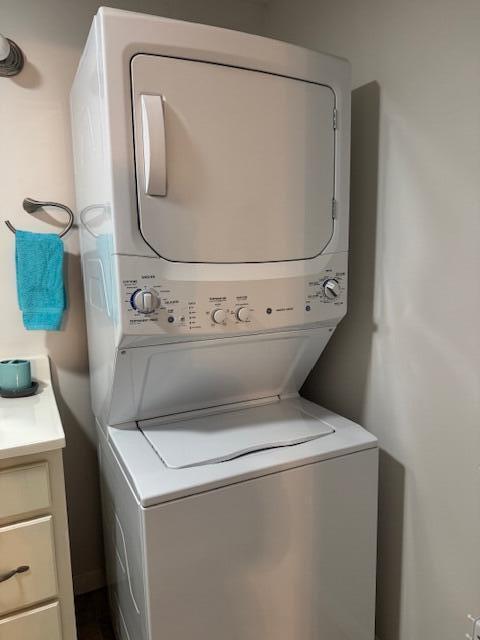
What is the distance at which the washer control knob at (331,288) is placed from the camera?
4.66 feet

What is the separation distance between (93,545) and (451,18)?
2176 mm

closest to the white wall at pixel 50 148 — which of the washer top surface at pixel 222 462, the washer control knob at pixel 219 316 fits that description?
the washer top surface at pixel 222 462

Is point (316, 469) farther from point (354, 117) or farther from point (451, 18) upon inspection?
point (451, 18)

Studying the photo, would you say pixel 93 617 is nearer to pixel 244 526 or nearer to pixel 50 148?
pixel 244 526

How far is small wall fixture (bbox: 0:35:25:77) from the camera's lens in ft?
4.97

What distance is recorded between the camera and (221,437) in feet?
4.51

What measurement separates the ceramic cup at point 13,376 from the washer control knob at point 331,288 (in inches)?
40.2

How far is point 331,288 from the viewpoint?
56.1 inches

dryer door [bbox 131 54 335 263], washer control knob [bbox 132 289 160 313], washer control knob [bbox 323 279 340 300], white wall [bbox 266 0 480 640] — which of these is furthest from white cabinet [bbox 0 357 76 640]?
white wall [bbox 266 0 480 640]

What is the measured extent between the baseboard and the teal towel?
41.9 inches

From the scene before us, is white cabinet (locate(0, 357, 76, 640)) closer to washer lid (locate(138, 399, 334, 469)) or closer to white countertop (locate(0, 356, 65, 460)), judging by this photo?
white countertop (locate(0, 356, 65, 460))

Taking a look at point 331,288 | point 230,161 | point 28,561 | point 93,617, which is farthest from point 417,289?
point 93,617

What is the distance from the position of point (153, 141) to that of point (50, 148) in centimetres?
73

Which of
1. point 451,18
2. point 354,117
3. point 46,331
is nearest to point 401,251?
point 354,117
